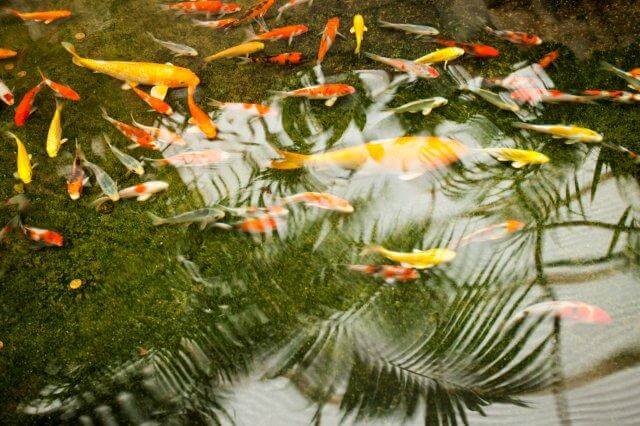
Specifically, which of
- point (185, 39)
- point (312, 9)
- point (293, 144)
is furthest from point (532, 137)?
point (185, 39)

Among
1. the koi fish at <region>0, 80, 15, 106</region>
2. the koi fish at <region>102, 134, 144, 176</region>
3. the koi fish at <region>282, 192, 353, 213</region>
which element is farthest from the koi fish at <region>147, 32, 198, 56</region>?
the koi fish at <region>282, 192, 353, 213</region>

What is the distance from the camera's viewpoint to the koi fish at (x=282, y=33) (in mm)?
3604

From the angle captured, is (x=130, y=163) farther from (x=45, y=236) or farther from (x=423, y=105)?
(x=423, y=105)

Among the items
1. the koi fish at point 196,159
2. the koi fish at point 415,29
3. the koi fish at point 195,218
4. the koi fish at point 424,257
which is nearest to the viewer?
the koi fish at point 424,257

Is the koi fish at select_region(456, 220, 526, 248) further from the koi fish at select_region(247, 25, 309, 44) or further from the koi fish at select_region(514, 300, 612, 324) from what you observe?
the koi fish at select_region(247, 25, 309, 44)

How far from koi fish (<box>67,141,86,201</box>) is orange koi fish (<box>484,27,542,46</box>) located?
3.08 metres

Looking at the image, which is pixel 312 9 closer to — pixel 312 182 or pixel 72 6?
pixel 312 182

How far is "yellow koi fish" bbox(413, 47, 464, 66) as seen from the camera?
323 centimetres

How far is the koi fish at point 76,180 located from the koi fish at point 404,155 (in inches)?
64.7

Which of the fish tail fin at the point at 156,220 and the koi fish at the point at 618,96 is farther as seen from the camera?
the koi fish at the point at 618,96

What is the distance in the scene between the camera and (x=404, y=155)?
A: 9.29ft

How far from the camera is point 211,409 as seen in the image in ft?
7.36

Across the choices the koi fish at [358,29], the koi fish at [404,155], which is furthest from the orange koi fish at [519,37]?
the koi fish at [404,155]

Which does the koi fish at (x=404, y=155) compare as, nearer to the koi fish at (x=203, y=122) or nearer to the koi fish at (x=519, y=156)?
the koi fish at (x=519, y=156)
